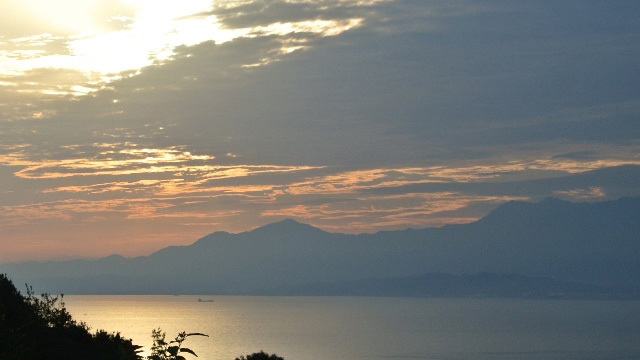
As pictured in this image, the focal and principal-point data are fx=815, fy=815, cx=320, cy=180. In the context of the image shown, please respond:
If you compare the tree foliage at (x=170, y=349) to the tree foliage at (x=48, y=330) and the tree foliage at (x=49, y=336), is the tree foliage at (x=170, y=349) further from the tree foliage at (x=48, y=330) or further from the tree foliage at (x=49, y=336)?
the tree foliage at (x=48, y=330)

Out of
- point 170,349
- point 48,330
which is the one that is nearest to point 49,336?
point 48,330

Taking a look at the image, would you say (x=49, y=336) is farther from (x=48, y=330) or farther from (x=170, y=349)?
(x=170, y=349)

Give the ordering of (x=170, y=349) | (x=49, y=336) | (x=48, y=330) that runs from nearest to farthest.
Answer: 1. (x=170, y=349)
2. (x=49, y=336)
3. (x=48, y=330)

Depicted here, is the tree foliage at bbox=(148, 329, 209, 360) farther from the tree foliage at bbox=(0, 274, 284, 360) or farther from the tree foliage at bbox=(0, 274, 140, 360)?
the tree foliage at bbox=(0, 274, 140, 360)

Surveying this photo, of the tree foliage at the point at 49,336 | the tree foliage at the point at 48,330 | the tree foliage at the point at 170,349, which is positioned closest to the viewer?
the tree foliage at the point at 170,349

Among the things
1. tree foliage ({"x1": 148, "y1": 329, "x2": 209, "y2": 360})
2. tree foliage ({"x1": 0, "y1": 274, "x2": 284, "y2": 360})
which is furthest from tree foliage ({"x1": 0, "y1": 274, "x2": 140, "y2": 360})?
tree foliage ({"x1": 148, "y1": 329, "x2": 209, "y2": 360})

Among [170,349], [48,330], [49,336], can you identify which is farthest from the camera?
[48,330]

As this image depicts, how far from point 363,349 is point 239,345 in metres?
26.2

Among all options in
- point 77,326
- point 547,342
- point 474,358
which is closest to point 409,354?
point 474,358

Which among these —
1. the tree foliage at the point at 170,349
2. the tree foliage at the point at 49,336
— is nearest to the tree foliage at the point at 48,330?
the tree foliage at the point at 49,336

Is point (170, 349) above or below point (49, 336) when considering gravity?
below

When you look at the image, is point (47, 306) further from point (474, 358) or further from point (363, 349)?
point (363, 349)

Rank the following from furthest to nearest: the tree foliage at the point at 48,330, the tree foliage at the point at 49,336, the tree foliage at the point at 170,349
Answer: the tree foliage at the point at 48,330, the tree foliage at the point at 49,336, the tree foliage at the point at 170,349

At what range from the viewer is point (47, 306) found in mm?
27266
